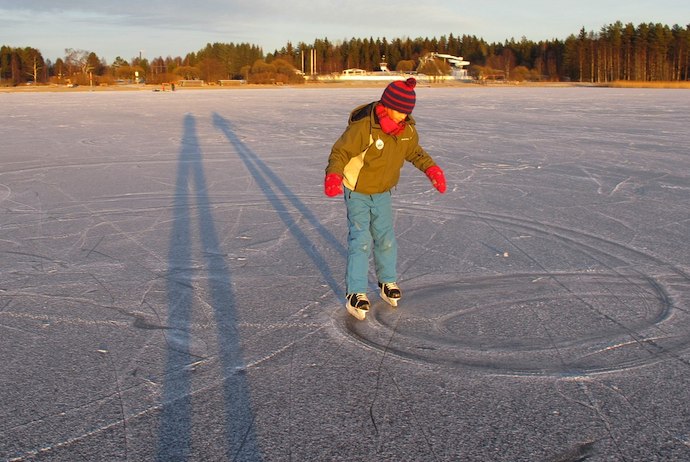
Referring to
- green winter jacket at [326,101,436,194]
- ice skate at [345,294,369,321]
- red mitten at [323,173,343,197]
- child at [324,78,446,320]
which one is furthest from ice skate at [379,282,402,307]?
red mitten at [323,173,343,197]

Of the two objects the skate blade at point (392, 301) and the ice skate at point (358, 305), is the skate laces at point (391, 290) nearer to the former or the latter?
the skate blade at point (392, 301)

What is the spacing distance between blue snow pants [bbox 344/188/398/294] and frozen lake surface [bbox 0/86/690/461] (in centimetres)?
22

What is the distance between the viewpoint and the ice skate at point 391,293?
14.6 ft

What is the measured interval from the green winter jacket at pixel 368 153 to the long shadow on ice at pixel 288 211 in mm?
787

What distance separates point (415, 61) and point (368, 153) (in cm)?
12013

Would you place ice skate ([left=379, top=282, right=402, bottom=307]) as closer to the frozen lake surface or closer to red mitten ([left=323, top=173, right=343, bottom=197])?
the frozen lake surface

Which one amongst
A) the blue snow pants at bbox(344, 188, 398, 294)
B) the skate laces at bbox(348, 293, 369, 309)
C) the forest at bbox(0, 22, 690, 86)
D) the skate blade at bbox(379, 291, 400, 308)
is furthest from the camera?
the forest at bbox(0, 22, 690, 86)

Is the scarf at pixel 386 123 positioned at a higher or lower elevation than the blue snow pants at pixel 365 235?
higher

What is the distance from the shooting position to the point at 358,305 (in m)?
4.24

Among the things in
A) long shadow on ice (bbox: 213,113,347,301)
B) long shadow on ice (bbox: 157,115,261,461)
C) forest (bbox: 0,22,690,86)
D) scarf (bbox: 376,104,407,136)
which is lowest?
long shadow on ice (bbox: 157,115,261,461)

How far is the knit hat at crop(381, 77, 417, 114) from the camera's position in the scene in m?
4.05

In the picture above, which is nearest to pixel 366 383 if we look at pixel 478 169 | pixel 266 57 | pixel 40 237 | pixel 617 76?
pixel 40 237

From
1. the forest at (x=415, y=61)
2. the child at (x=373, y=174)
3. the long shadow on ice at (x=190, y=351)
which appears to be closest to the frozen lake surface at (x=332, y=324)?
Answer: the long shadow on ice at (x=190, y=351)

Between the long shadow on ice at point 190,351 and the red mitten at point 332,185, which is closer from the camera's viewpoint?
the long shadow on ice at point 190,351
